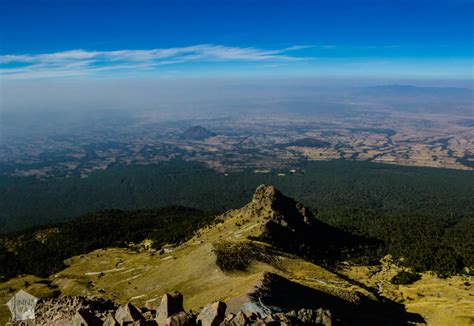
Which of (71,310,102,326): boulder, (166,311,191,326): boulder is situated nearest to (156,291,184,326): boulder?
(166,311,191,326): boulder

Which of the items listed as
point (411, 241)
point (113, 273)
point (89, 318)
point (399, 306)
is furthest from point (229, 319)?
point (411, 241)

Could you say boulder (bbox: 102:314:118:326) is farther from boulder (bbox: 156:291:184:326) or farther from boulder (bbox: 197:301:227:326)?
boulder (bbox: 197:301:227:326)

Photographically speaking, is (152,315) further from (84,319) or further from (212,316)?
(212,316)

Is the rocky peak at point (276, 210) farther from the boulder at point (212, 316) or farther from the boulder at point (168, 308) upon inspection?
the boulder at point (212, 316)

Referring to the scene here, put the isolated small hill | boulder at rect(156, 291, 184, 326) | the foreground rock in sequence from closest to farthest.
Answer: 1. the foreground rock
2. boulder at rect(156, 291, 184, 326)
3. the isolated small hill

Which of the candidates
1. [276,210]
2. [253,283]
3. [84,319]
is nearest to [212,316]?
[84,319]

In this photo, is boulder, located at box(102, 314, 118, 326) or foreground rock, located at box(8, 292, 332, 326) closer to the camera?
foreground rock, located at box(8, 292, 332, 326)

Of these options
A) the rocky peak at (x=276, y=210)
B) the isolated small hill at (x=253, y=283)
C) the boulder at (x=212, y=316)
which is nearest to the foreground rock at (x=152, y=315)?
the boulder at (x=212, y=316)

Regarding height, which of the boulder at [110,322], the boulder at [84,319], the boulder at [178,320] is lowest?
the boulder at [84,319]
